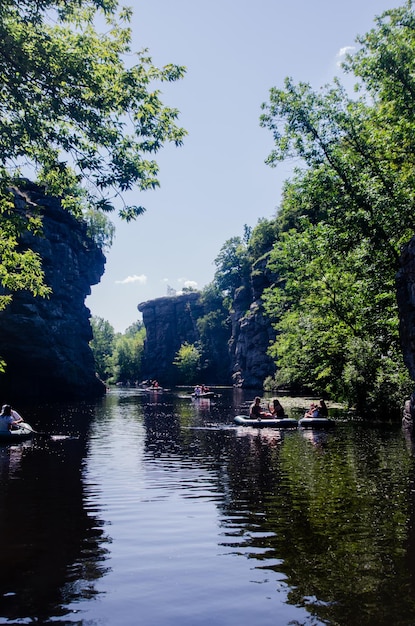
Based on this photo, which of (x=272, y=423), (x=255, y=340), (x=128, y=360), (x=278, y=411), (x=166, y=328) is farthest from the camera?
(x=128, y=360)

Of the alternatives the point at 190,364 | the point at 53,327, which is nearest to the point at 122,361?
the point at 190,364

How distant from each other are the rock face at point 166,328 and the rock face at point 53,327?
156 ft

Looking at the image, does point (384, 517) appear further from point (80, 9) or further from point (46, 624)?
point (80, 9)

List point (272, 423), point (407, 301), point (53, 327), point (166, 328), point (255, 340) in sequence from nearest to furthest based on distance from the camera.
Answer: point (407, 301)
point (272, 423)
point (53, 327)
point (255, 340)
point (166, 328)

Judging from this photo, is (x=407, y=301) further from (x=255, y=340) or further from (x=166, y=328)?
(x=166, y=328)

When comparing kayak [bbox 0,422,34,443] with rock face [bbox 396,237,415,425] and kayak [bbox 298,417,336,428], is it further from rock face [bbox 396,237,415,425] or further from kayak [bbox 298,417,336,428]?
rock face [bbox 396,237,415,425]

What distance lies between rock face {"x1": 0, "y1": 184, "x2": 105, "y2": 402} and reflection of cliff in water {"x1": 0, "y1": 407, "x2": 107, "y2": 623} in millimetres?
31371

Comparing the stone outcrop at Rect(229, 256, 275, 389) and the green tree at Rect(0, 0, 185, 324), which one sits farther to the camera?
the stone outcrop at Rect(229, 256, 275, 389)

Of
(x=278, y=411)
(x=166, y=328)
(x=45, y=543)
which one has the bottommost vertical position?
(x=45, y=543)

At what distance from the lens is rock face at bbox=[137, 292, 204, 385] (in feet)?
345

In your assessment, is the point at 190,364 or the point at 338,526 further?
the point at 190,364

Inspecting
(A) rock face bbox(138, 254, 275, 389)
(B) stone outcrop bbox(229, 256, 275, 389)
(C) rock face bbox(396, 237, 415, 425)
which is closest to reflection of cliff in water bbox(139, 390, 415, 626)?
(C) rock face bbox(396, 237, 415, 425)

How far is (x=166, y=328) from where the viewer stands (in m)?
107

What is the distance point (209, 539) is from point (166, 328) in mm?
101290
